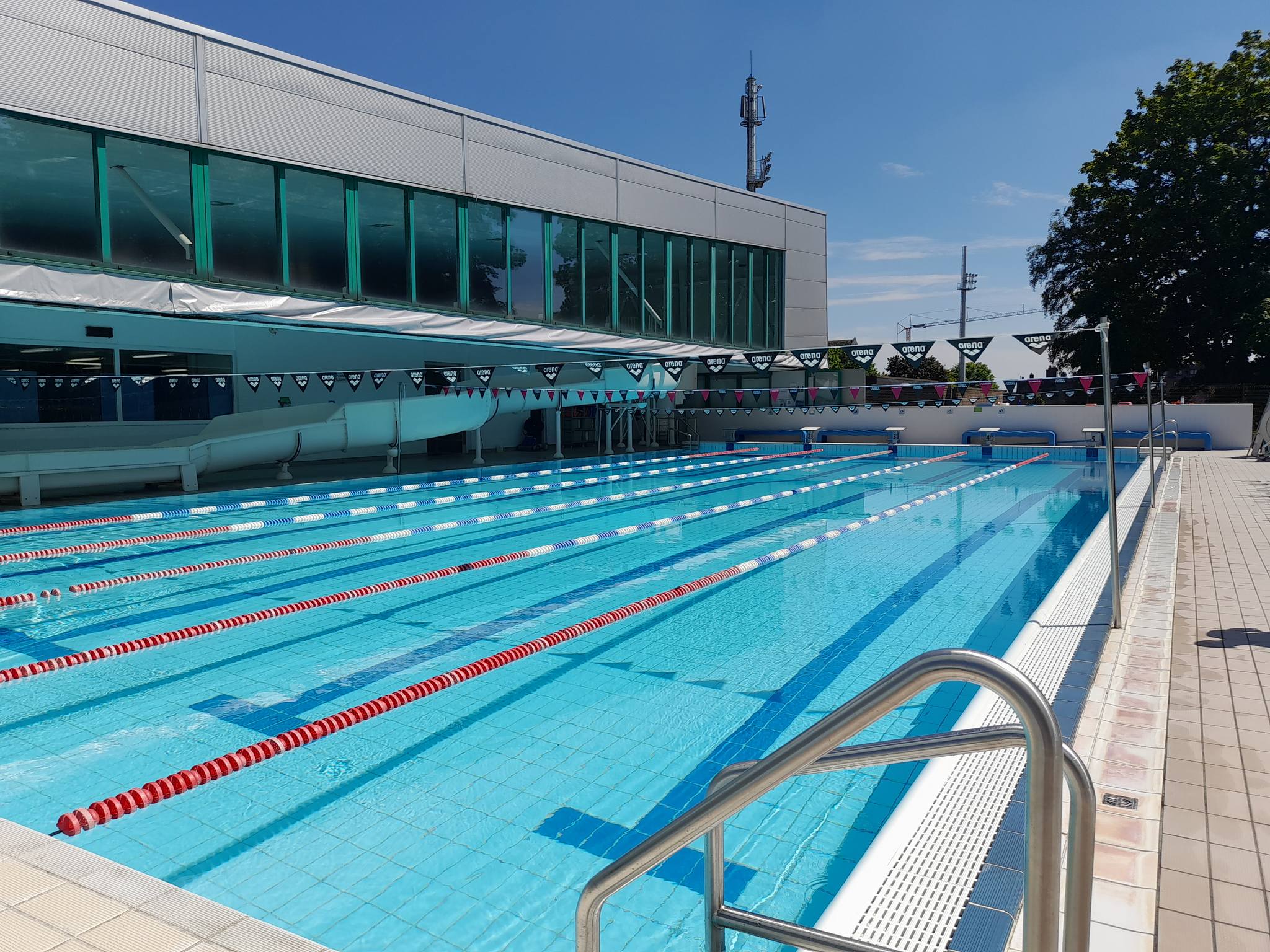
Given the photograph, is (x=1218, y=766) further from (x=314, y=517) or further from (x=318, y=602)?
(x=314, y=517)

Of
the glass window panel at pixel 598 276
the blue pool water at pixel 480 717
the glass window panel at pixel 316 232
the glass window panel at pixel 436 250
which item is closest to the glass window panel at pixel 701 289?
the glass window panel at pixel 598 276

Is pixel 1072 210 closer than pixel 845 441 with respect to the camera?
No

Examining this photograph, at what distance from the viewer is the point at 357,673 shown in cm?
447

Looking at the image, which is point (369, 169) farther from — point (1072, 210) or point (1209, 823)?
point (1072, 210)

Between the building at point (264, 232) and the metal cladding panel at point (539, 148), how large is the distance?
1.6 inches

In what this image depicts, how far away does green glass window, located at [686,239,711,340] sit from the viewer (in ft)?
62.4

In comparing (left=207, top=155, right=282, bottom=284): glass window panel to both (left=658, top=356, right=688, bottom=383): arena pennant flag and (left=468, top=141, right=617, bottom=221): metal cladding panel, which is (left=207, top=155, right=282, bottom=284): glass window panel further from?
(left=658, top=356, right=688, bottom=383): arena pennant flag

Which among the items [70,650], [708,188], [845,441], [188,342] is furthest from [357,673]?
[845,441]

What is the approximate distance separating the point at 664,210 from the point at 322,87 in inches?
316

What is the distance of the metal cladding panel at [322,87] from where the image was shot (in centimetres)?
1101

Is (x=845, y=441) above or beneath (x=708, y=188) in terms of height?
beneath

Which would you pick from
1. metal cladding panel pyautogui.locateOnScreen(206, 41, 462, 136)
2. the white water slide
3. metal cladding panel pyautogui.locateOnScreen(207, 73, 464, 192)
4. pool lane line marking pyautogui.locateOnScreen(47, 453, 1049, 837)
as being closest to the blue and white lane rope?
pool lane line marking pyautogui.locateOnScreen(47, 453, 1049, 837)

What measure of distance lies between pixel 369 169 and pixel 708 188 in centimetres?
897

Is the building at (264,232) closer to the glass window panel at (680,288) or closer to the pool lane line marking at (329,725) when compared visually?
the glass window panel at (680,288)
